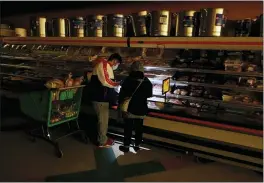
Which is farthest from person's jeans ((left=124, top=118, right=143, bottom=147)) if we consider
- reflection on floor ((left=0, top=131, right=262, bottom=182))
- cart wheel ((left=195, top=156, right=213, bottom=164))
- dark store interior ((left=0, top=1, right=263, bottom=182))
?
cart wheel ((left=195, top=156, right=213, bottom=164))

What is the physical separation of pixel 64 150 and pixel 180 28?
2297mm

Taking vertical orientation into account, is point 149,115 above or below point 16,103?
above

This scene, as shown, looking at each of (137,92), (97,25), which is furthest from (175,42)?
(97,25)

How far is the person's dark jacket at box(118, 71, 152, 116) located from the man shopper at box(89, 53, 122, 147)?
0.25 m

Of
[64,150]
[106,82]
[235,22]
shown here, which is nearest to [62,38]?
[106,82]

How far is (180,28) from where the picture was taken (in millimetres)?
3061

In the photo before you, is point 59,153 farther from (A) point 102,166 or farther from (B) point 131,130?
(B) point 131,130

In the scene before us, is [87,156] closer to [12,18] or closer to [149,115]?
[149,115]

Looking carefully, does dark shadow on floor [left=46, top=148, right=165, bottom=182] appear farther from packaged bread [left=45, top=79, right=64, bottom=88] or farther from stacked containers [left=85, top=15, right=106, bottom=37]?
stacked containers [left=85, top=15, right=106, bottom=37]

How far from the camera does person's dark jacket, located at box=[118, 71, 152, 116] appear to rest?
319cm

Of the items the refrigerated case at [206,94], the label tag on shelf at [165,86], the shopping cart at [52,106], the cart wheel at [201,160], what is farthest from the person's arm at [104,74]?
the cart wheel at [201,160]

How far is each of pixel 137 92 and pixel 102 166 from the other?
1051 mm

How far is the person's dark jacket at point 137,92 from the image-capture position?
3.19 m

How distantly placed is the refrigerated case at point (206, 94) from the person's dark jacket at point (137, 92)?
23 centimetres
